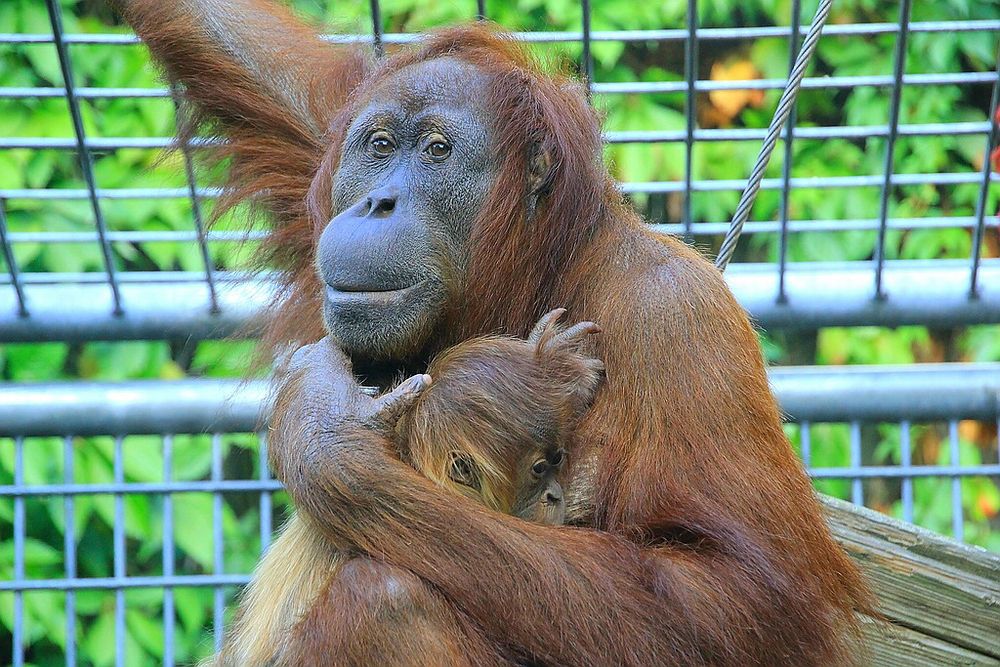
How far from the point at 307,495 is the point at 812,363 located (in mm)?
3995

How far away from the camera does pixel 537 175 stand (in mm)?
2801

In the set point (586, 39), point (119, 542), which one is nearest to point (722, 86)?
point (586, 39)

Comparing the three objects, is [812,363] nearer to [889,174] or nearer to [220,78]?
[889,174]

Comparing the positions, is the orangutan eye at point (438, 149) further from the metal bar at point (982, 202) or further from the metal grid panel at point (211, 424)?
the metal bar at point (982, 202)

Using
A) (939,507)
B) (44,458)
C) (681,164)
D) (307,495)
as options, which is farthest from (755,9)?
(307,495)

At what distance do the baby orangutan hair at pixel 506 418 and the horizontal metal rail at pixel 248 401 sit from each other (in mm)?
1287

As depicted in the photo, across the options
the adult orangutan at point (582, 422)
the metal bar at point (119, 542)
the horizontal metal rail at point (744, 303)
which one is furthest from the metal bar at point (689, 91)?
the metal bar at point (119, 542)

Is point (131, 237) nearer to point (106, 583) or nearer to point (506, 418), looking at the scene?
point (106, 583)

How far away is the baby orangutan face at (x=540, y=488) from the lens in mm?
2600

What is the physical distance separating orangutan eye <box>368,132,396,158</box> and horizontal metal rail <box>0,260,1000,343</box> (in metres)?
1.00

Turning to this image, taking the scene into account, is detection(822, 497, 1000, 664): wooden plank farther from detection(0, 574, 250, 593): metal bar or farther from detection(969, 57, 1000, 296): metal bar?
detection(0, 574, 250, 593): metal bar

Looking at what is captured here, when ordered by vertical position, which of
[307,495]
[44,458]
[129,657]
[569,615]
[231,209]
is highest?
[231,209]

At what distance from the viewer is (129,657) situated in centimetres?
464

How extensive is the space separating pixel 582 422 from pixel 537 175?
54 cm
